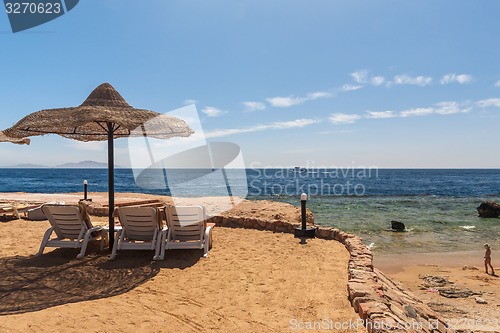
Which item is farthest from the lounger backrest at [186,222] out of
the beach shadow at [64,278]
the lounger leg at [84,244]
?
the lounger leg at [84,244]

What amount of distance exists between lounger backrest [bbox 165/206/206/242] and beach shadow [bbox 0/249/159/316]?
68cm

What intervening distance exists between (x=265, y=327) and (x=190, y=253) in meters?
3.05

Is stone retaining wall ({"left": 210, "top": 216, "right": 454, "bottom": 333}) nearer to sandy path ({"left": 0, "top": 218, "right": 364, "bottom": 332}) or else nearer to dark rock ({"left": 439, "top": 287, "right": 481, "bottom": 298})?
sandy path ({"left": 0, "top": 218, "right": 364, "bottom": 332})

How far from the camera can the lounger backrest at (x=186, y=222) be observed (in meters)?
6.09

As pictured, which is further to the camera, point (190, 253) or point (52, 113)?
point (190, 253)

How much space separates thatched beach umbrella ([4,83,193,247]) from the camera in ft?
17.4

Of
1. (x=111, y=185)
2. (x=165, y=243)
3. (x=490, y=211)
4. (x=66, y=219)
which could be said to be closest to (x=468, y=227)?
(x=490, y=211)

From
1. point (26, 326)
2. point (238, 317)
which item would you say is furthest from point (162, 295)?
point (26, 326)

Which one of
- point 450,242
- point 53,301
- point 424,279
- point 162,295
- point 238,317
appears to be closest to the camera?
point 238,317

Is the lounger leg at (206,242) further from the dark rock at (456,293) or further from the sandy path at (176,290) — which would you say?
the dark rock at (456,293)

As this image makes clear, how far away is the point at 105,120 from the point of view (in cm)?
530

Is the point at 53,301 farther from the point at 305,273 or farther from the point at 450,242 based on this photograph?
the point at 450,242

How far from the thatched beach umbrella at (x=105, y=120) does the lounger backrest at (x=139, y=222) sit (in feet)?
1.20

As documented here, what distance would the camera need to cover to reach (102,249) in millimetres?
6438
